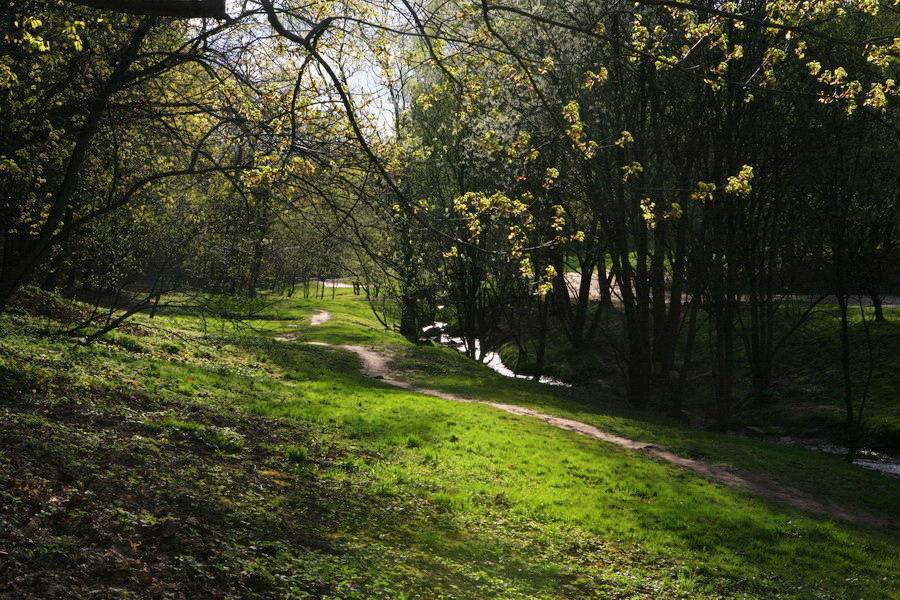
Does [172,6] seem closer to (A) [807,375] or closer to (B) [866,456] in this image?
(B) [866,456]

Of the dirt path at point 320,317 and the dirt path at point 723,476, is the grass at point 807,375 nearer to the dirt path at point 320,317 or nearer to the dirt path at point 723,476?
the dirt path at point 723,476

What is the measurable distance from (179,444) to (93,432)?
1.37 m

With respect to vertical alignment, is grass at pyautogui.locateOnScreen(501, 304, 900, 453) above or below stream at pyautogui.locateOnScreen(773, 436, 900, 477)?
above

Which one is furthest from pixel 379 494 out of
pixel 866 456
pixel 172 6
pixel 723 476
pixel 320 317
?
pixel 320 317

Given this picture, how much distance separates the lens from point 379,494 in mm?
12094

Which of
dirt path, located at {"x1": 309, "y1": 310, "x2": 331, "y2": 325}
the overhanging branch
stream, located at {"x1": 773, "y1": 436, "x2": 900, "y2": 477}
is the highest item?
the overhanging branch

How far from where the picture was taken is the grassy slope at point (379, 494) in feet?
25.2

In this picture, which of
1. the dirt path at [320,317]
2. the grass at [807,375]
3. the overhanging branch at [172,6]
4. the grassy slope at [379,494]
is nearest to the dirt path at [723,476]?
the grassy slope at [379,494]

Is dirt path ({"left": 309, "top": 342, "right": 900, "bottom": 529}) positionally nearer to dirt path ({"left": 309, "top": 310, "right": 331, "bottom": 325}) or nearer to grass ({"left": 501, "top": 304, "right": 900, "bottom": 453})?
grass ({"left": 501, "top": 304, "right": 900, "bottom": 453})

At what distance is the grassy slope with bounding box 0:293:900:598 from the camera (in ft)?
25.2

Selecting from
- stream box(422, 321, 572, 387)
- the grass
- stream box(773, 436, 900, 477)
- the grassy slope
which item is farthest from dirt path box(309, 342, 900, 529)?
stream box(422, 321, 572, 387)

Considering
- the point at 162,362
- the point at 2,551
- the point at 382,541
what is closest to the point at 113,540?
the point at 2,551

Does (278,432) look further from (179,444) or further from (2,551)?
(2,551)

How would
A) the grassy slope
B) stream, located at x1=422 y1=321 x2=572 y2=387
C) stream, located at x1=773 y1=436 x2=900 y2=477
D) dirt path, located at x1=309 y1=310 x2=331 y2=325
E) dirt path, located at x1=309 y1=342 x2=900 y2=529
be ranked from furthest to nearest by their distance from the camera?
dirt path, located at x1=309 y1=310 x2=331 y2=325 → stream, located at x1=422 y1=321 x2=572 y2=387 → stream, located at x1=773 y1=436 x2=900 y2=477 → dirt path, located at x1=309 y1=342 x2=900 y2=529 → the grassy slope
